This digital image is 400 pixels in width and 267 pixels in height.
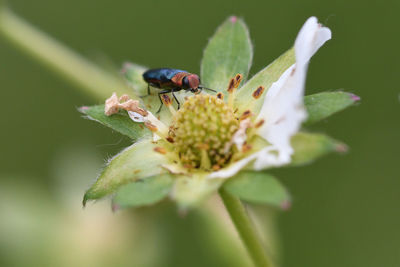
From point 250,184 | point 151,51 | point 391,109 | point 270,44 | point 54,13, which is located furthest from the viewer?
point 54,13

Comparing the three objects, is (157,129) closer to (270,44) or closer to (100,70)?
(100,70)

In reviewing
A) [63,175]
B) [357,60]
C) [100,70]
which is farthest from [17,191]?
[357,60]

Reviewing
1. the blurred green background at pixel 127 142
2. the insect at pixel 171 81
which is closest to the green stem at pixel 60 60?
the blurred green background at pixel 127 142

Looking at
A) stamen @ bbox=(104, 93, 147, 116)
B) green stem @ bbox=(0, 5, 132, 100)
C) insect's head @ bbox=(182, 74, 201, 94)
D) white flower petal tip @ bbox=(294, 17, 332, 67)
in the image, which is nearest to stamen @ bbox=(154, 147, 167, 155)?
stamen @ bbox=(104, 93, 147, 116)

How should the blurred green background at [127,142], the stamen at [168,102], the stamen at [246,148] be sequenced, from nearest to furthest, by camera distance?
the stamen at [246,148] → the stamen at [168,102] → the blurred green background at [127,142]

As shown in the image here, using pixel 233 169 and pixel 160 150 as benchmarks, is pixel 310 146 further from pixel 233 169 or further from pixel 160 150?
pixel 160 150

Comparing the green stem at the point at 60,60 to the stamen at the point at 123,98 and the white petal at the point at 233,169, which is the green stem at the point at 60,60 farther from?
the white petal at the point at 233,169
